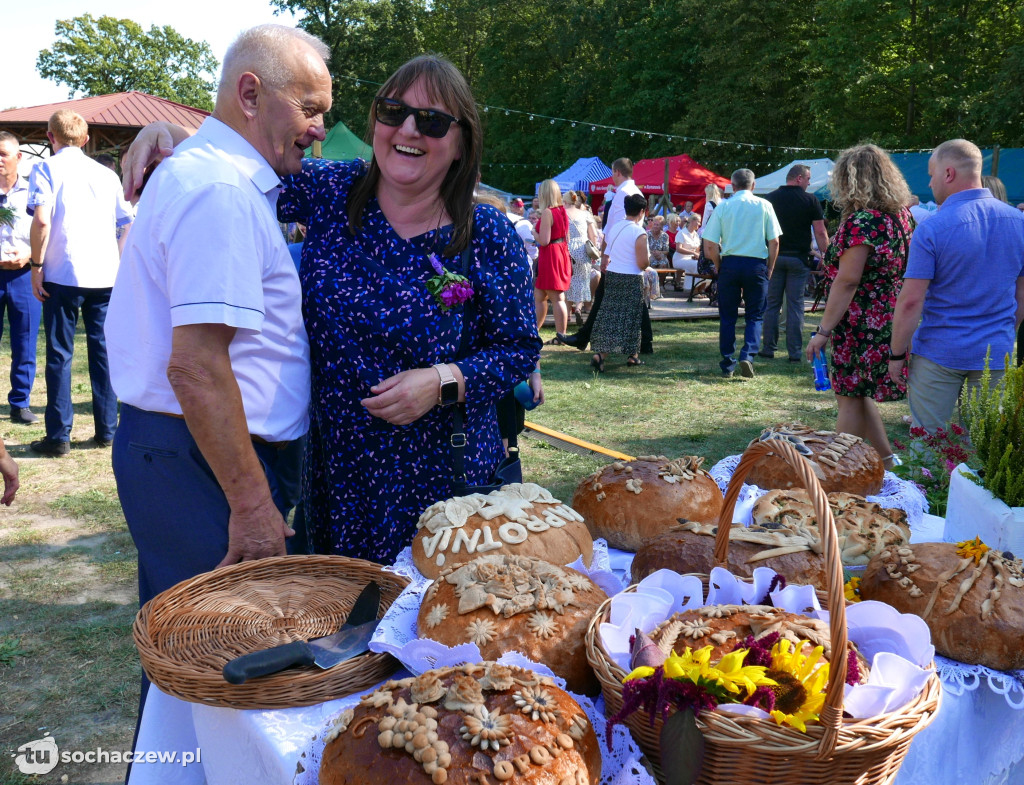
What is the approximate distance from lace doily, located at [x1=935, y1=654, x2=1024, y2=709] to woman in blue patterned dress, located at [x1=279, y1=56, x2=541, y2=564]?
120 centimetres

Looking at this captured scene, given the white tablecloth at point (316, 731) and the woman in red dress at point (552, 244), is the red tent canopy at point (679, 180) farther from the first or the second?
the white tablecloth at point (316, 731)

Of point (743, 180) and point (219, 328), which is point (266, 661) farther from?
point (743, 180)

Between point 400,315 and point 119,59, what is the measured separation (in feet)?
195

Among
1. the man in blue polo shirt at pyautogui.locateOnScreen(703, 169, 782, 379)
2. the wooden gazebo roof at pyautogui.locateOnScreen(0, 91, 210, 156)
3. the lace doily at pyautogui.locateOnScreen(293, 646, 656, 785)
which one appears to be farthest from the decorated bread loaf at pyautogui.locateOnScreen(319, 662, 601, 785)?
the wooden gazebo roof at pyautogui.locateOnScreen(0, 91, 210, 156)

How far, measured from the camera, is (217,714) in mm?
1458

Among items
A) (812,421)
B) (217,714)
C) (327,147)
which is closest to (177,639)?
(217,714)

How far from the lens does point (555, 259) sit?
32.3 ft

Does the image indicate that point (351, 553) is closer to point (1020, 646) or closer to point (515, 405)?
point (515, 405)

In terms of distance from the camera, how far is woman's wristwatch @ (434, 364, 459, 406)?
6.74 ft

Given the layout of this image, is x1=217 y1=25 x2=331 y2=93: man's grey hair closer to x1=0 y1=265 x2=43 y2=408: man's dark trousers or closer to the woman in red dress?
x1=0 y1=265 x2=43 y2=408: man's dark trousers

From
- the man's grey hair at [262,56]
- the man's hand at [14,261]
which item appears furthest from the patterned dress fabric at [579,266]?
the man's grey hair at [262,56]

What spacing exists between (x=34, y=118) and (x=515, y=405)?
84.7ft

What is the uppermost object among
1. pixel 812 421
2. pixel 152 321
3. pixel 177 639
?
pixel 152 321

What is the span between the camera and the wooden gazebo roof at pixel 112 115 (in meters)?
18.3
